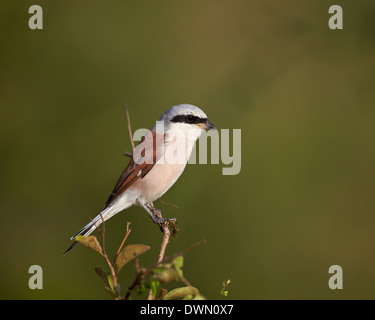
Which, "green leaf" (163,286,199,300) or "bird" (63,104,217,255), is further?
"bird" (63,104,217,255)

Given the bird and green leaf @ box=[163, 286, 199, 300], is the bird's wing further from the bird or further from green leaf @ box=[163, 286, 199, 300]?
green leaf @ box=[163, 286, 199, 300]

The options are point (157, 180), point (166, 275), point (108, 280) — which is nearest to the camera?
point (166, 275)

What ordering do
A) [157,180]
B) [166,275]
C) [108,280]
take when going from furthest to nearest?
1. [157,180]
2. [108,280]
3. [166,275]

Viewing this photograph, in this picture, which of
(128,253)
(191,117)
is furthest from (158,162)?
(128,253)

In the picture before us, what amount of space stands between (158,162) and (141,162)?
0.10 meters

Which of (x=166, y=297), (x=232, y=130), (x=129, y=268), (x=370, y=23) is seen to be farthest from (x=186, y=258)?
A: (x=370, y=23)

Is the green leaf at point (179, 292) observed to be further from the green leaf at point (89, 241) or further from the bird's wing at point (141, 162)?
the bird's wing at point (141, 162)

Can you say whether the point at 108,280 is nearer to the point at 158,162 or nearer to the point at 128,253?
the point at 128,253

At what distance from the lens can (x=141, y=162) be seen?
246 cm

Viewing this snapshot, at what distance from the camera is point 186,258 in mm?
3367

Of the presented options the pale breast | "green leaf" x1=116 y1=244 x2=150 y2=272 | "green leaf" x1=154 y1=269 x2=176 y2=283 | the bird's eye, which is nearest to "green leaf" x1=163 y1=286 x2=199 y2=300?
"green leaf" x1=116 y1=244 x2=150 y2=272

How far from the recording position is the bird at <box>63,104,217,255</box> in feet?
7.95

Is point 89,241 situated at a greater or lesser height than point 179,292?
greater

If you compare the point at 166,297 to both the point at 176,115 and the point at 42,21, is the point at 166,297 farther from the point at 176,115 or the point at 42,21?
the point at 42,21
